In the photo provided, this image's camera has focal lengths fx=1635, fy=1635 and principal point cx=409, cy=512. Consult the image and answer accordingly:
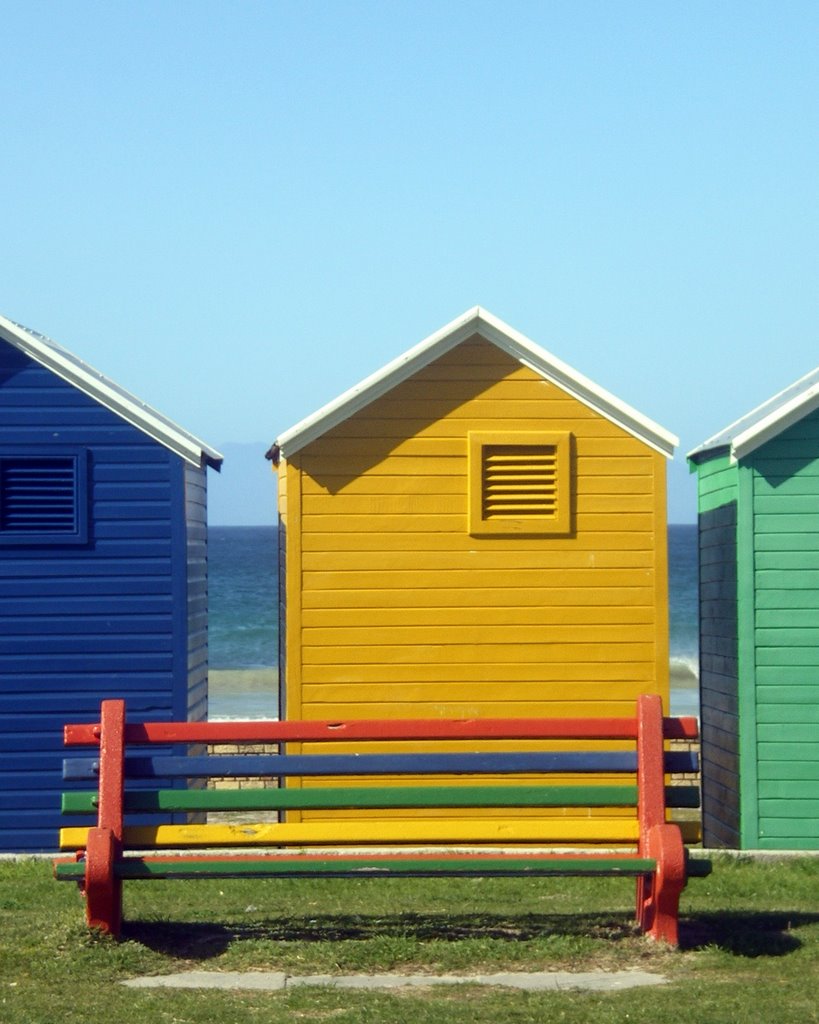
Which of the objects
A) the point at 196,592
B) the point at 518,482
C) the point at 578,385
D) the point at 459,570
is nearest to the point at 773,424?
the point at 578,385

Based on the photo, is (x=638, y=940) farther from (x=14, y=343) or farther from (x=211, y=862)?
(x=14, y=343)

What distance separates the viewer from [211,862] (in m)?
7.05

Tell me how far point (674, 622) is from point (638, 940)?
196 ft

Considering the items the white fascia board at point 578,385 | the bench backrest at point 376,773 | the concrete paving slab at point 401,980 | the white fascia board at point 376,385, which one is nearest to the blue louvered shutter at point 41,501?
the white fascia board at point 376,385

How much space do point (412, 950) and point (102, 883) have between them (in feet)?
4.46

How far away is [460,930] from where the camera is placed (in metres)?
7.51

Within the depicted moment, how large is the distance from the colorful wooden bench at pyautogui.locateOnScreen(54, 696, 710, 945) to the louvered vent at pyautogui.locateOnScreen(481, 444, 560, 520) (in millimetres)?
3976

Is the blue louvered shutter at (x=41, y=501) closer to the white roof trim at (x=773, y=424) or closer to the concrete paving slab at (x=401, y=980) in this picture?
the white roof trim at (x=773, y=424)

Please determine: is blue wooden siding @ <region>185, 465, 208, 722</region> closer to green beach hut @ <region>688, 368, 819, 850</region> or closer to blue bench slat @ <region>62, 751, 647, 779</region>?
green beach hut @ <region>688, 368, 819, 850</region>

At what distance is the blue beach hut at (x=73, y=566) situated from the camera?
1108 centimetres

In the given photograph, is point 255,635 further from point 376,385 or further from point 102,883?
point 102,883

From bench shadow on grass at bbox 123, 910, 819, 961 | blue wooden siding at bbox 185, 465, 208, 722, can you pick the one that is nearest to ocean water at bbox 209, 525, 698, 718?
blue wooden siding at bbox 185, 465, 208, 722

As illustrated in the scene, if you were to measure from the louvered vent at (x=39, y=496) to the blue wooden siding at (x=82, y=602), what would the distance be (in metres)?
0.12

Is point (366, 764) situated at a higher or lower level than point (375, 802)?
higher
